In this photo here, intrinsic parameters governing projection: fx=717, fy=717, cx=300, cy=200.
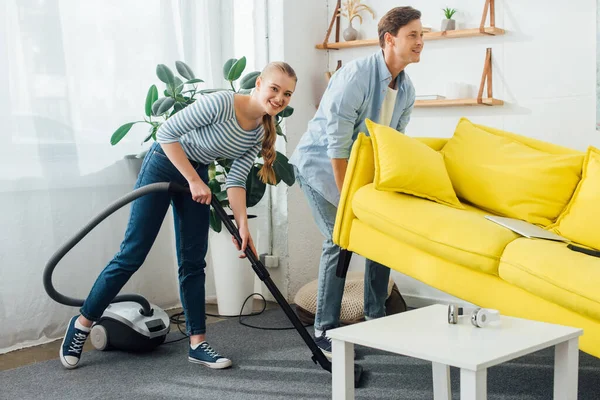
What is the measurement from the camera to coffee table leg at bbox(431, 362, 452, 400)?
77.4 inches

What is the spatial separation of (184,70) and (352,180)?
119 cm

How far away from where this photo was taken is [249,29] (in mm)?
3908

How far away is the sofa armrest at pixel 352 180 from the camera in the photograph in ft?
8.66

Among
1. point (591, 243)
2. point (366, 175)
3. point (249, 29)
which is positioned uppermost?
point (249, 29)

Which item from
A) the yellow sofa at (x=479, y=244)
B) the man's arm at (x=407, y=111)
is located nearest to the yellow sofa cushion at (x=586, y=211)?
the yellow sofa at (x=479, y=244)

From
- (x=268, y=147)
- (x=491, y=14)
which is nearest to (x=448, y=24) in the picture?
(x=491, y=14)

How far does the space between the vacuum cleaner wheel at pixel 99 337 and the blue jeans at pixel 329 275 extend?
0.84 m

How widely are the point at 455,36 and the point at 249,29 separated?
1120 millimetres

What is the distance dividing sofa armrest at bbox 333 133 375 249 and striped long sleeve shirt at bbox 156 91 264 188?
13.8 inches

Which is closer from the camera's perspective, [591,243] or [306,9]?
[591,243]

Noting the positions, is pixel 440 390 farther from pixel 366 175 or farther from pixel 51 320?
pixel 51 320

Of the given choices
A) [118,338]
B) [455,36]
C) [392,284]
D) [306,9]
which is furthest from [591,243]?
[306,9]

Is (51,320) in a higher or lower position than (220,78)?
lower

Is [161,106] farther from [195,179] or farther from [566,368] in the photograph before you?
[566,368]
